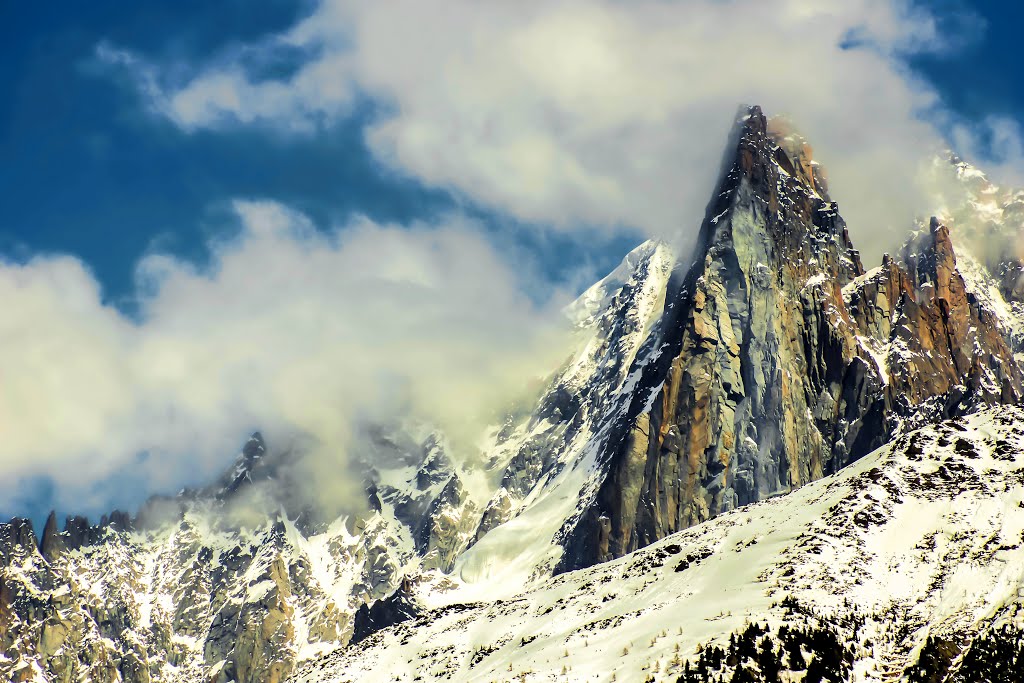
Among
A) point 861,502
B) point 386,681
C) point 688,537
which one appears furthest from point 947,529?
point 386,681

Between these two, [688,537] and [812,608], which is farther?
[688,537]

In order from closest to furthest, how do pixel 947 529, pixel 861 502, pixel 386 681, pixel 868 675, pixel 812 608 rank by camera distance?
pixel 868 675
pixel 812 608
pixel 947 529
pixel 861 502
pixel 386 681

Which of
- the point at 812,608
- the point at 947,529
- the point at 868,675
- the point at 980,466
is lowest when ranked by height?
the point at 868,675

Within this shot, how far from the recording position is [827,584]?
80.5m

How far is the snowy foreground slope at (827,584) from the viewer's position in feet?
243

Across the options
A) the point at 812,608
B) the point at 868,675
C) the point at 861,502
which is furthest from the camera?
the point at 861,502

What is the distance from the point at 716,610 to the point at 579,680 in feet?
32.3

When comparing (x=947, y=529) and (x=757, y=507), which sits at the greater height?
(x=757, y=507)

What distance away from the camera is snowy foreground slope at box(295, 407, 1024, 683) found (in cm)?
7412

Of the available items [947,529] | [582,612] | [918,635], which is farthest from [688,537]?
[918,635]

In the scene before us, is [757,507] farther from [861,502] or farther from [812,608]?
[812,608]

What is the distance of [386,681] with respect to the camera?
11500 cm

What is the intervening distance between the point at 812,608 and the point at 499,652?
32.6m

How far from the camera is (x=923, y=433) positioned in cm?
10575
